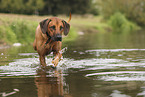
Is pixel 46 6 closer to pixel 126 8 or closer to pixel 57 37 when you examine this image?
pixel 126 8

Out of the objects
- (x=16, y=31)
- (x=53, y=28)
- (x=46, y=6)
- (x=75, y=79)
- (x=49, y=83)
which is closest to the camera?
(x=49, y=83)

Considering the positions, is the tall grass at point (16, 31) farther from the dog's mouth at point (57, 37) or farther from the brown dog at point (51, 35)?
the dog's mouth at point (57, 37)

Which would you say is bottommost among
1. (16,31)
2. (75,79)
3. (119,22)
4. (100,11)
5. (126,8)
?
(75,79)

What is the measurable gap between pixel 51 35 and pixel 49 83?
213cm

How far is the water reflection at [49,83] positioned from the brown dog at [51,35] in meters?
0.64

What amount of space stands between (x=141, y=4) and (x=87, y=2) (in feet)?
61.4

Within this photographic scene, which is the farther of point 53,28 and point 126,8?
point 126,8

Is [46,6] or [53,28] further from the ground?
[46,6]

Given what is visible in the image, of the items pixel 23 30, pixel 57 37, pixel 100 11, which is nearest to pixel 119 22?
pixel 100 11

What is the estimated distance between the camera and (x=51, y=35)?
8898 mm

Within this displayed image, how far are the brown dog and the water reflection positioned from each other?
0.64 metres

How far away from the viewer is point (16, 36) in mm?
17875

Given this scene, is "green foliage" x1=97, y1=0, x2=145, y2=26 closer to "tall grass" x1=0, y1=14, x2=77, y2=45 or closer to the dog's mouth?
"tall grass" x1=0, y1=14, x2=77, y2=45

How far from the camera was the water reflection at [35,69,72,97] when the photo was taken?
5949 millimetres
